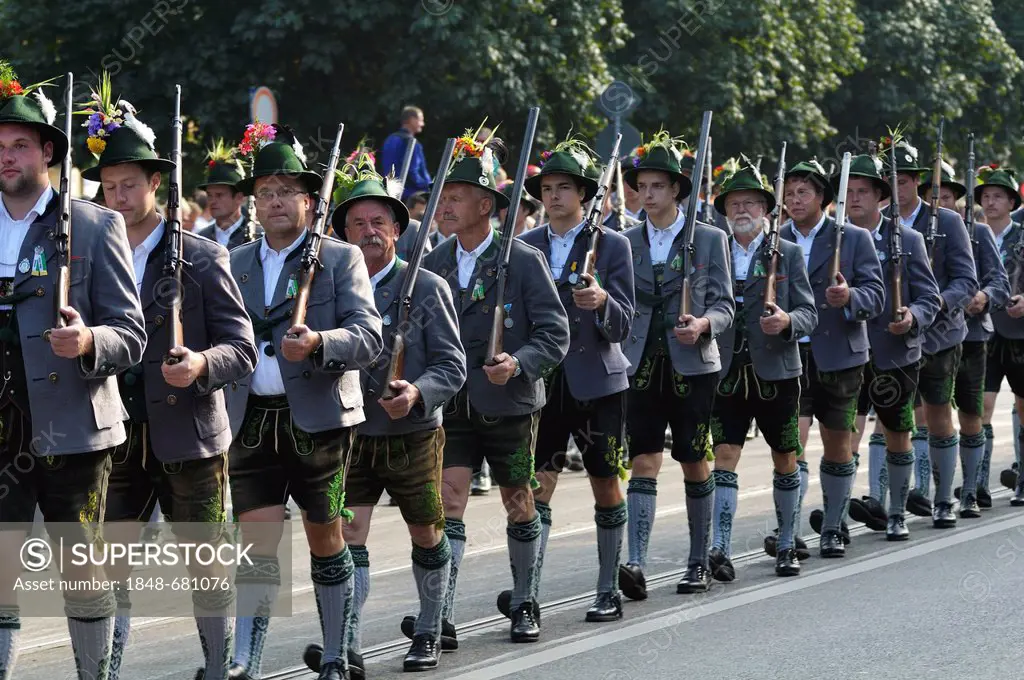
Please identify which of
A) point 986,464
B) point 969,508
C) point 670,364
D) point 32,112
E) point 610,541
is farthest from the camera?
point 986,464

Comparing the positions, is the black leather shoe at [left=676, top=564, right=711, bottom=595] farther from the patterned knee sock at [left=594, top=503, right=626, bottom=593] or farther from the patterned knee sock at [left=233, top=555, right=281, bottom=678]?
the patterned knee sock at [left=233, top=555, right=281, bottom=678]

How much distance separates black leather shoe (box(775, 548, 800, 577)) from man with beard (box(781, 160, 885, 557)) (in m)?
0.66

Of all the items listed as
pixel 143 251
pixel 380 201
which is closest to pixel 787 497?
pixel 380 201

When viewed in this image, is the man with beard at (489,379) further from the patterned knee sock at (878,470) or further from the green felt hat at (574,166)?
the patterned knee sock at (878,470)

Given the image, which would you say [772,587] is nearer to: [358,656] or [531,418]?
[531,418]

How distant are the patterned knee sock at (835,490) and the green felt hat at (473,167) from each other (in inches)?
126

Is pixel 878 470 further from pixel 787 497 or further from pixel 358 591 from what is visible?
pixel 358 591

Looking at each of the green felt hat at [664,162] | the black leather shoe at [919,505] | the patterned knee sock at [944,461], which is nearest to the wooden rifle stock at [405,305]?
the green felt hat at [664,162]

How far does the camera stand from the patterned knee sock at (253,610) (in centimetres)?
713

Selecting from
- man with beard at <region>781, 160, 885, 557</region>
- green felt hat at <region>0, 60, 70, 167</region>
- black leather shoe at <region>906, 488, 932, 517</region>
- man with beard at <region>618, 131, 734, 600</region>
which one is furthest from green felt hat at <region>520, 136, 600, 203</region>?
black leather shoe at <region>906, 488, 932, 517</region>

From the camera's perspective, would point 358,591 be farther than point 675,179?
No

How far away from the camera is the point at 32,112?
6.06 metres

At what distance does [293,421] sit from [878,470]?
18.9 feet

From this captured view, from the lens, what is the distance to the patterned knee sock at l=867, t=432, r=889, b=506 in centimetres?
1174
